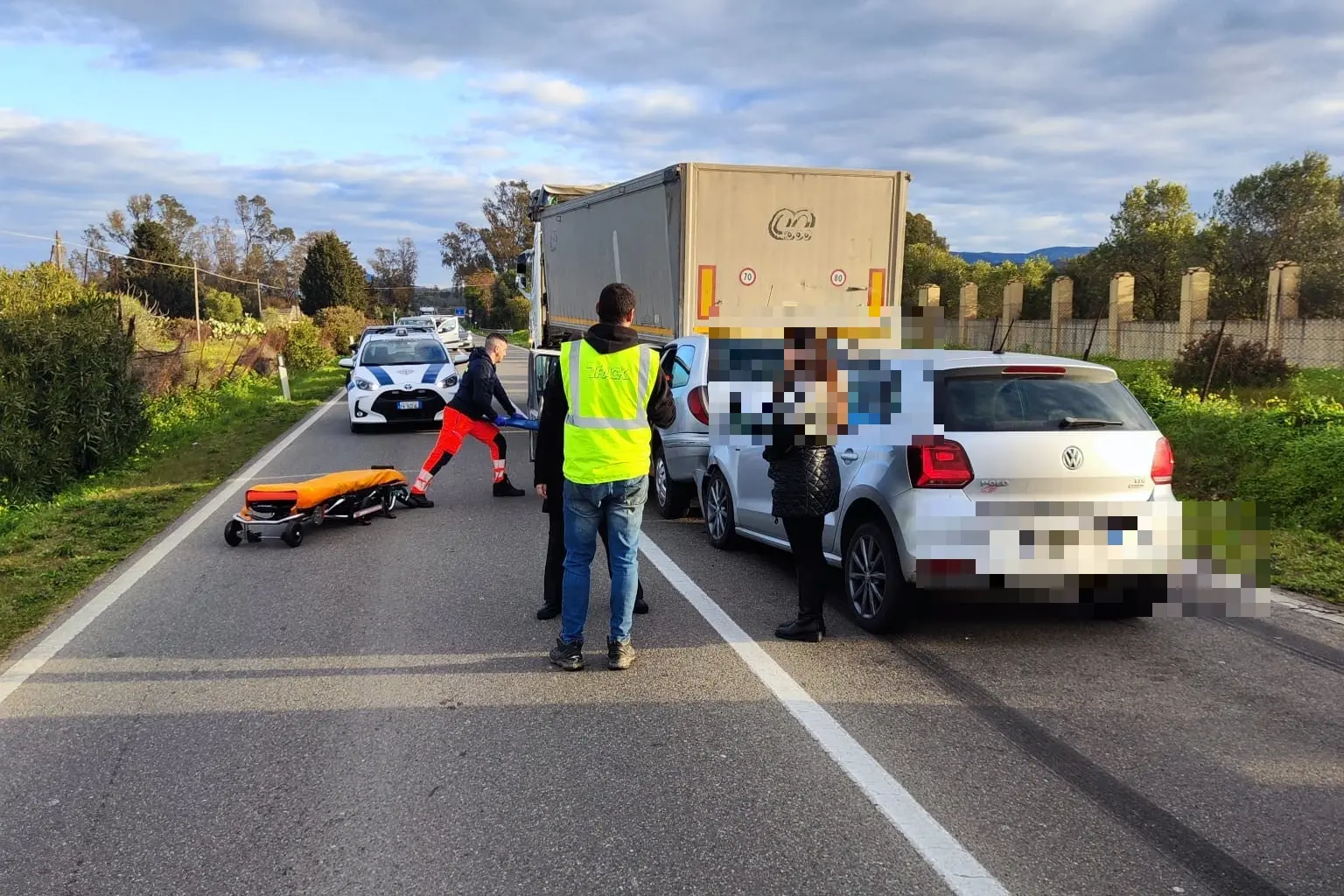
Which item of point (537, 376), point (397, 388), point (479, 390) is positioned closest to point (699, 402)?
point (479, 390)

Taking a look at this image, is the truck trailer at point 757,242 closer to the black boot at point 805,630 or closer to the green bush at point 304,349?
the black boot at point 805,630

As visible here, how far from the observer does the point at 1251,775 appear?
4.10 metres

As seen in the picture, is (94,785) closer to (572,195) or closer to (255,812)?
(255,812)

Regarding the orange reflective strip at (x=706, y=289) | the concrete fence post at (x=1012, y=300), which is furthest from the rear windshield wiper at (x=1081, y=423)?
the concrete fence post at (x=1012, y=300)

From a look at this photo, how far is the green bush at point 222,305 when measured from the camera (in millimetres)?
77625

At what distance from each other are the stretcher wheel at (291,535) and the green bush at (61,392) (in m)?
Answer: 5.40

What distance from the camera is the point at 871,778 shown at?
13.3ft

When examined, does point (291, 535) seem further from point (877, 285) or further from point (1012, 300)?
point (1012, 300)

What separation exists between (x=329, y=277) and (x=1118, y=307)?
203ft

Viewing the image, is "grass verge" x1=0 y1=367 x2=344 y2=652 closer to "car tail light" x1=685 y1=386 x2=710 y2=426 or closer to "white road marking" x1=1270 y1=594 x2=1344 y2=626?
"car tail light" x1=685 y1=386 x2=710 y2=426

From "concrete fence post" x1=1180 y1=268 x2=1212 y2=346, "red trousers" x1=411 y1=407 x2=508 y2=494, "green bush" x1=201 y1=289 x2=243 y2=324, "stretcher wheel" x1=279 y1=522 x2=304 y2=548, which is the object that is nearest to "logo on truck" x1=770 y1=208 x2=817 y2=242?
"red trousers" x1=411 y1=407 x2=508 y2=494

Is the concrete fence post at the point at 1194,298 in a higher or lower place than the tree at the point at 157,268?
lower

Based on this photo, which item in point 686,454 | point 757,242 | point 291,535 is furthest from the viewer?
point 757,242

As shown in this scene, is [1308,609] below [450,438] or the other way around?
below
